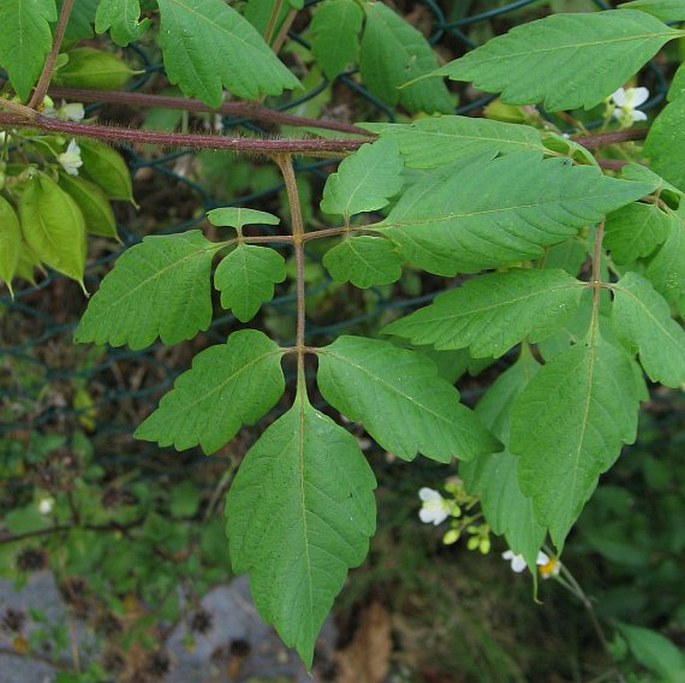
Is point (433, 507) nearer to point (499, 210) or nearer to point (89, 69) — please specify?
point (499, 210)

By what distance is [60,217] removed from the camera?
1.03 m

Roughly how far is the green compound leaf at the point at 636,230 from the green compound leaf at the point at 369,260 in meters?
0.25

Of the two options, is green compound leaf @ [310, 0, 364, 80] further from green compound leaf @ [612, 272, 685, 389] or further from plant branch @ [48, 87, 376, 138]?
green compound leaf @ [612, 272, 685, 389]

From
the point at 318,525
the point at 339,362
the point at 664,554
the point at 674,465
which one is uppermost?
the point at 339,362

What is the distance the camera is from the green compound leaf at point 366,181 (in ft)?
2.99

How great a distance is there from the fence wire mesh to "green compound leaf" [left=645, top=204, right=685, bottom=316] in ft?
3.16

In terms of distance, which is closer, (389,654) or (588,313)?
(588,313)

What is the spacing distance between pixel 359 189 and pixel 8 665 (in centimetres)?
197

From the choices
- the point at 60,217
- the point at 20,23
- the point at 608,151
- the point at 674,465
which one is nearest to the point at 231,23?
the point at 20,23

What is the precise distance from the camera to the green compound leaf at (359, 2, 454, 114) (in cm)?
122

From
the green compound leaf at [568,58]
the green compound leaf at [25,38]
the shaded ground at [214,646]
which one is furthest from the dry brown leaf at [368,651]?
the green compound leaf at [25,38]

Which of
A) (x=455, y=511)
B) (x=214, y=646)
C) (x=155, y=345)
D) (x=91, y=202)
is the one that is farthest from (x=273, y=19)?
(x=214, y=646)

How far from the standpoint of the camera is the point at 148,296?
3.05 ft

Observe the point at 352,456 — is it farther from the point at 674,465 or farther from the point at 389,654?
the point at 389,654
